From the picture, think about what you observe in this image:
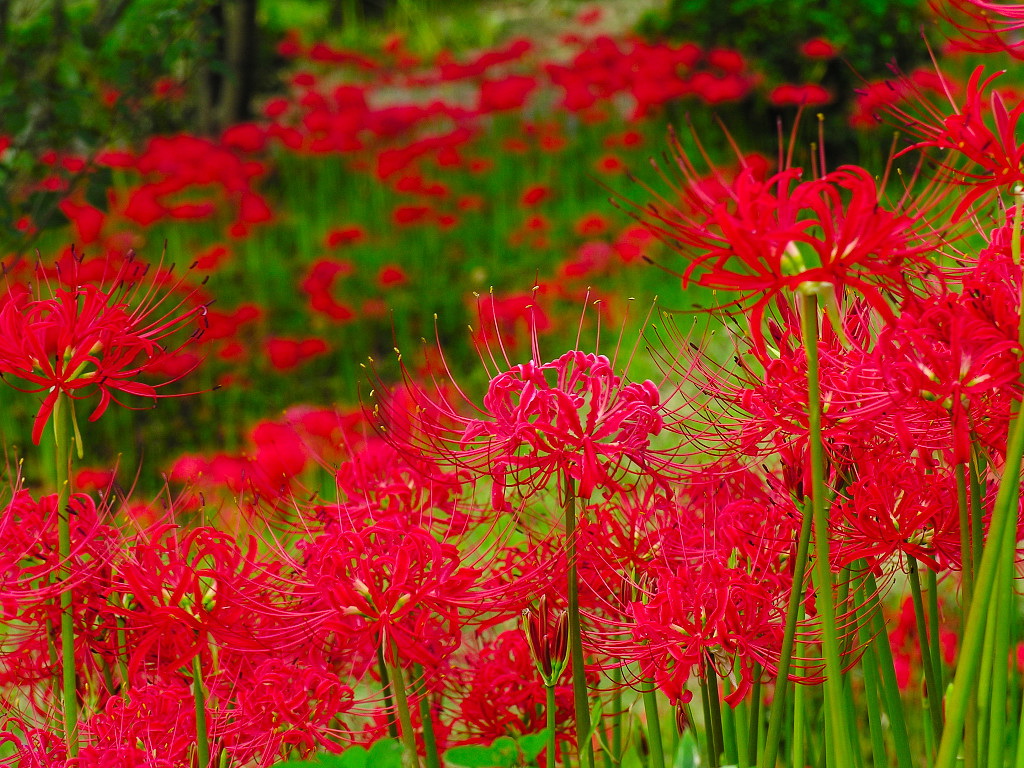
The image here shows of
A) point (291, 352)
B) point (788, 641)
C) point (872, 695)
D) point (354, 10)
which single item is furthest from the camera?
point (354, 10)

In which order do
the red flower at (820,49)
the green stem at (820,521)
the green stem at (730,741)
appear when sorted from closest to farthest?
the green stem at (820,521) < the green stem at (730,741) < the red flower at (820,49)

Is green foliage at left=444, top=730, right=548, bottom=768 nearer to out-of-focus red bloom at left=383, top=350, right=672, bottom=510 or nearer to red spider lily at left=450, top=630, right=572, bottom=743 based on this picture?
red spider lily at left=450, top=630, right=572, bottom=743

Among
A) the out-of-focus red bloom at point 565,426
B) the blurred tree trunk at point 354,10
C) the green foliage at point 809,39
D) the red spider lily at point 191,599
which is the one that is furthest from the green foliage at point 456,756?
the blurred tree trunk at point 354,10

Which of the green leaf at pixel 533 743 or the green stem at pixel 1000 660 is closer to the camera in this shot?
the green stem at pixel 1000 660

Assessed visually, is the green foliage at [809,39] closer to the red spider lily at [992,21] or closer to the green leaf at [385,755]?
the red spider lily at [992,21]

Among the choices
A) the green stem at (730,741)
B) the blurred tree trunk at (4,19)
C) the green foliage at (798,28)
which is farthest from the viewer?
the green foliage at (798,28)

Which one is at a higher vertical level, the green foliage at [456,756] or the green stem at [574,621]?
the green stem at [574,621]

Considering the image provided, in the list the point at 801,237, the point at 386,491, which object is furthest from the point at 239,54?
the point at 801,237

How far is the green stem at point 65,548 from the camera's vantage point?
0.97m

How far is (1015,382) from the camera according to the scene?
2.77 ft

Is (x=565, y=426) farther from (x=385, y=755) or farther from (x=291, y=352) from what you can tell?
(x=291, y=352)

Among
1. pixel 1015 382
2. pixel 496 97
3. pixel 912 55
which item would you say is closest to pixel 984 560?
pixel 1015 382

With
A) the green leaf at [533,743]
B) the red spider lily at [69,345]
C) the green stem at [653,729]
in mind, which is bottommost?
the green stem at [653,729]

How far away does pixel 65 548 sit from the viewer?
1013 mm
